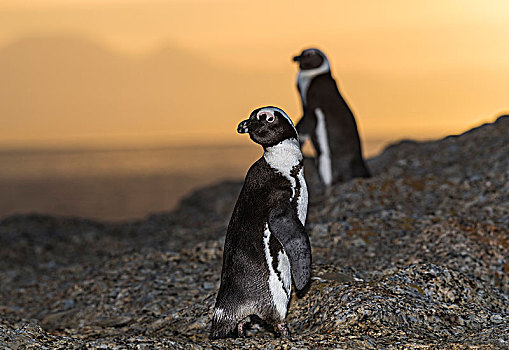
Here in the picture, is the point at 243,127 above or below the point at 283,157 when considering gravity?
above

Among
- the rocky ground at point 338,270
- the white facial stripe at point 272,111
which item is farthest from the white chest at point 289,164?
the rocky ground at point 338,270

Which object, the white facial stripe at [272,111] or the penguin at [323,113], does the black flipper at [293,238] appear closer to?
the white facial stripe at [272,111]

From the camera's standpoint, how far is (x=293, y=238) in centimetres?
480

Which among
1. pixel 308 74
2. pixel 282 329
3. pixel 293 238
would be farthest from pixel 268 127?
pixel 308 74

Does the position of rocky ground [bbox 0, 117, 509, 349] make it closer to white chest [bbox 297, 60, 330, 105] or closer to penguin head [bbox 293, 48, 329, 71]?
white chest [bbox 297, 60, 330, 105]

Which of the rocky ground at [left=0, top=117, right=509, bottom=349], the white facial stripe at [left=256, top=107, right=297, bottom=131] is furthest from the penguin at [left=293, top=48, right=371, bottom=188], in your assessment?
the white facial stripe at [left=256, top=107, right=297, bottom=131]

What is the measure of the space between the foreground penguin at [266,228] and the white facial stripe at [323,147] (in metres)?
5.35

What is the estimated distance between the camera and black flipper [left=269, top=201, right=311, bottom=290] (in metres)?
4.81

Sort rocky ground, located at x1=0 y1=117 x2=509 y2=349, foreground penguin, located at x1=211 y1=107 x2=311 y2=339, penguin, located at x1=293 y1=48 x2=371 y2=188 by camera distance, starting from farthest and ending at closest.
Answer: penguin, located at x1=293 y1=48 x2=371 y2=188
rocky ground, located at x1=0 y1=117 x2=509 y2=349
foreground penguin, located at x1=211 y1=107 x2=311 y2=339

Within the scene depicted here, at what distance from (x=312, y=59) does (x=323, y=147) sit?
4.44 ft

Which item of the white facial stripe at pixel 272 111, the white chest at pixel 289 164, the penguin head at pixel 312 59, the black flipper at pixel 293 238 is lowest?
the black flipper at pixel 293 238

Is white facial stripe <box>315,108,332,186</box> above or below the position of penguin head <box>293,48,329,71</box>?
below

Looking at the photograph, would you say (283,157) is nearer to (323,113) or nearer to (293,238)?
(293,238)

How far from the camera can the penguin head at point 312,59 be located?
34.4ft
